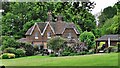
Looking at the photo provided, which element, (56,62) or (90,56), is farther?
(90,56)

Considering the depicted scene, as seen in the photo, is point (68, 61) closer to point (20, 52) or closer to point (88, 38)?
point (88, 38)

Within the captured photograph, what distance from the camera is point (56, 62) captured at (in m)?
4.50

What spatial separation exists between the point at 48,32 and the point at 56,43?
31 cm

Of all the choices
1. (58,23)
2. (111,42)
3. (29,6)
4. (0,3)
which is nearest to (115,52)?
(111,42)

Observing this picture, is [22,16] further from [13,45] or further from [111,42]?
[111,42]

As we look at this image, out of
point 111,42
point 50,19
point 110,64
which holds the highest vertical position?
point 50,19

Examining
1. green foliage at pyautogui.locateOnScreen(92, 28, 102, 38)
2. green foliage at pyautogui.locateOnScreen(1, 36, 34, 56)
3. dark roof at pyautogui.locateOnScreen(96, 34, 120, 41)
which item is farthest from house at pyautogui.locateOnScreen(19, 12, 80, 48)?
dark roof at pyautogui.locateOnScreen(96, 34, 120, 41)

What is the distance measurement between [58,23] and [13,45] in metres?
0.81

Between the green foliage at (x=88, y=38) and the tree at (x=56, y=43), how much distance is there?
362 millimetres

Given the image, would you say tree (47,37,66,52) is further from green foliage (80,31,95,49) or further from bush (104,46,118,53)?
bush (104,46,118,53)

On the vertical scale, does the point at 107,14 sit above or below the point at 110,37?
above

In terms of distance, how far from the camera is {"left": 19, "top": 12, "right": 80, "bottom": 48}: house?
514 centimetres

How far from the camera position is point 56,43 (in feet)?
17.9

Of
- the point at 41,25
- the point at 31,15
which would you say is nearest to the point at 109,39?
the point at 41,25
